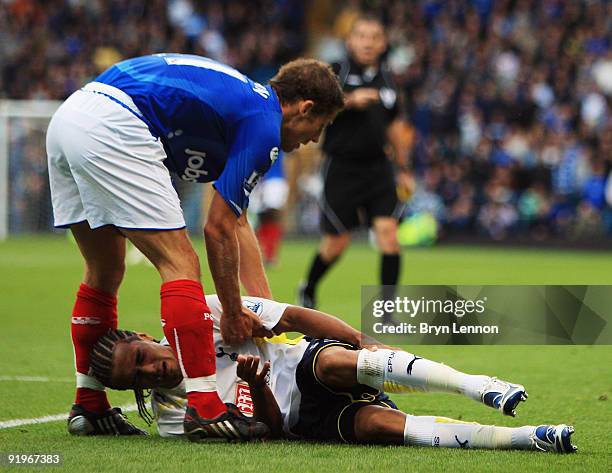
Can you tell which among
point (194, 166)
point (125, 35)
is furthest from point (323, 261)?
point (125, 35)

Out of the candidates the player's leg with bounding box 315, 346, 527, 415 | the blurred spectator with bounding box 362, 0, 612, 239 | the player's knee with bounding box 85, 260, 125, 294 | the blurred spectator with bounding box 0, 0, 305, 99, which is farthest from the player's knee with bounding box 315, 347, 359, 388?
the blurred spectator with bounding box 0, 0, 305, 99

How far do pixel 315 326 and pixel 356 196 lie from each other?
526 cm

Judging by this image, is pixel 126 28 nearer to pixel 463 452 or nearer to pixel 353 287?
pixel 353 287

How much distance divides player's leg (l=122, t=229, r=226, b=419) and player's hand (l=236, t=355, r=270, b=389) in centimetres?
15

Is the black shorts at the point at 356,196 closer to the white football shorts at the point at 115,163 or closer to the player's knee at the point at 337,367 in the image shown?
the white football shorts at the point at 115,163

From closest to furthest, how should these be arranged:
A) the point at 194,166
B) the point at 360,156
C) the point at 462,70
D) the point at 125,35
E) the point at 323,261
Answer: the point at 194,166 < the point at 323,261 < the point at 360,156 < the point at 462,70 < the point at 125,35

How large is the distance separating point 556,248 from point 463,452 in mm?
16262

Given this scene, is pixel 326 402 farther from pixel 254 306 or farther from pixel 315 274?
pixel 315 274

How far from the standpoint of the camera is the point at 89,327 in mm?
5289

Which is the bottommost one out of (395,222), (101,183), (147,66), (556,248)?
(556,248)

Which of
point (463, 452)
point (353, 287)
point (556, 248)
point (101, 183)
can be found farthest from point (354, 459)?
point (556, 248)

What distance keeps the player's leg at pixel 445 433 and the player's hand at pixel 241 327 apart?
54cm

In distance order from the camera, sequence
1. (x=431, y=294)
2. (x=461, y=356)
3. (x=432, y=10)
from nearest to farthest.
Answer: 1. (x=431, y=294)
2. (x=461, y=356)
3. (x=432, y=10)

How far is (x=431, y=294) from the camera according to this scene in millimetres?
5398
